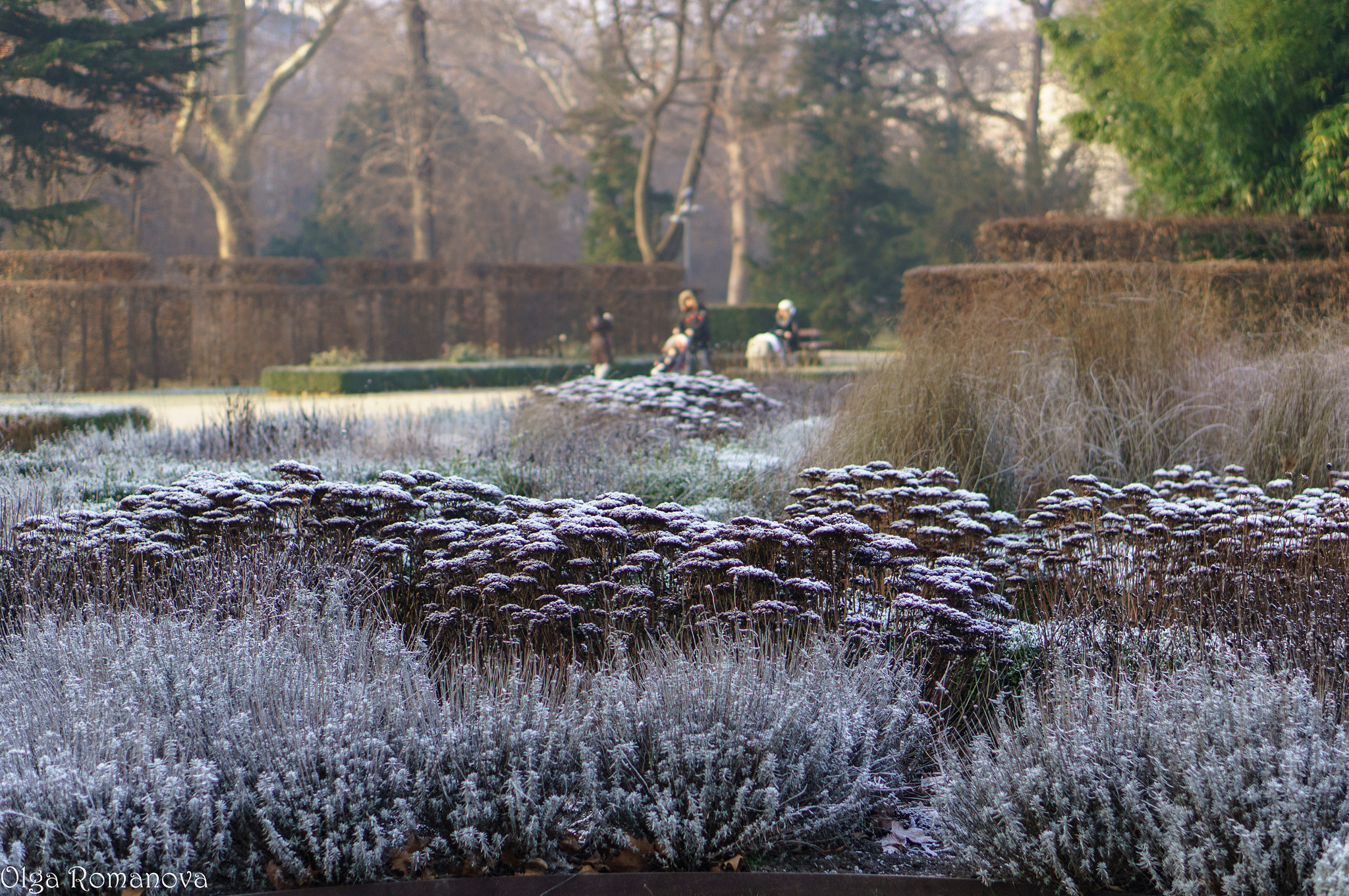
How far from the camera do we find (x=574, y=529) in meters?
4.39

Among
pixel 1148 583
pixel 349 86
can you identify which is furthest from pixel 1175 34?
pixel 349 86

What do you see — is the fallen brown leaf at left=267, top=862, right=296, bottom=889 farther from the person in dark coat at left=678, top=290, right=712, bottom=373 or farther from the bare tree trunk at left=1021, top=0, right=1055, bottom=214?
the bare tree trunk at left=1021, top=0, right=1055, bottom=214

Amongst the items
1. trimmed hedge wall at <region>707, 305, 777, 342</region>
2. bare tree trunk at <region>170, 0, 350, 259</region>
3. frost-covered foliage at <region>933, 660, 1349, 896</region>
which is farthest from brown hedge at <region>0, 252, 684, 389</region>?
frost-covered foliage at <region>933, 660, 1349, 896</region>

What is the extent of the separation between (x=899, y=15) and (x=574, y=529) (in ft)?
117

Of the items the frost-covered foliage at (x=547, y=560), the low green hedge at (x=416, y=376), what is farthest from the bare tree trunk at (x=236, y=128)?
the frost-covered foliage at (x=547, y=560)

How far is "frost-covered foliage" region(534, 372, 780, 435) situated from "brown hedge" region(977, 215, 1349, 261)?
4370 mm

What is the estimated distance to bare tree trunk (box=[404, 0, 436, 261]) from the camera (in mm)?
28859

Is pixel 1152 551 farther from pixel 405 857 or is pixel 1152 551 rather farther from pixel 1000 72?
pixel 1000 72

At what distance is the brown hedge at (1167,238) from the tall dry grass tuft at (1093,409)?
5.52 m

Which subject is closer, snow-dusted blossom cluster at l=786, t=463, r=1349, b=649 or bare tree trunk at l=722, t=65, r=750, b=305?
snow-dusted blossom cluster at l=786, t=463, r=1349, b=649

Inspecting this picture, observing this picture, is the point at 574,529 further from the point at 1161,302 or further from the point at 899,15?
the point at 899,15

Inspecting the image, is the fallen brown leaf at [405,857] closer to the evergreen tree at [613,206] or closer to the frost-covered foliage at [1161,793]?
the frost-covered foliage at [1161,793]

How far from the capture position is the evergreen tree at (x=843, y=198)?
33.9 metres

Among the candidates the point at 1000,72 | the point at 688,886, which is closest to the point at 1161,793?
the point at 688,886
